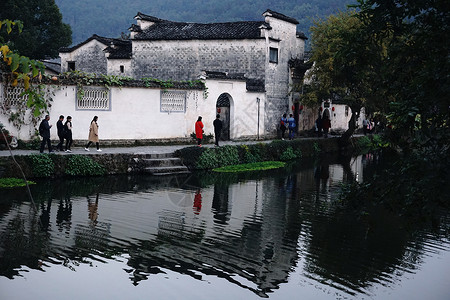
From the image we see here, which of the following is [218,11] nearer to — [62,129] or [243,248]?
[62,129]

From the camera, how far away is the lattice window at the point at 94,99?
74.7ft

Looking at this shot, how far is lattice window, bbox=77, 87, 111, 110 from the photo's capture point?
22766 mm

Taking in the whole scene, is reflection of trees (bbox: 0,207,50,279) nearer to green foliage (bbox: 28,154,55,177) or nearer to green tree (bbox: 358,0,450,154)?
green foliage (bbox: 28,154,55,177)

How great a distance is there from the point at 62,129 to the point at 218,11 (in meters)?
94.8

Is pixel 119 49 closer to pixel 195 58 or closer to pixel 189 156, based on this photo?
pixel 195 58

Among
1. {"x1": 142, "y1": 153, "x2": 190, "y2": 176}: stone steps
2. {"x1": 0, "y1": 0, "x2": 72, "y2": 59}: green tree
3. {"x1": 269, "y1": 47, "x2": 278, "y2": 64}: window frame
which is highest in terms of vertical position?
{"x1": 0, "y1": 0, "x2": 72, "y2": 59}: green tree

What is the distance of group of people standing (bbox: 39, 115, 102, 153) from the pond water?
3404 mm

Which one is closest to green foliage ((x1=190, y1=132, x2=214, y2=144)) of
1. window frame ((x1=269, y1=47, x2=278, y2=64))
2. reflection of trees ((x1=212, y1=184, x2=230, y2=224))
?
window frame ((x1=269, y1=47, x2=278, y2=64))

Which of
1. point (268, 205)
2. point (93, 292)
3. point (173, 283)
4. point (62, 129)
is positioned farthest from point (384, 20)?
point (62, 129)

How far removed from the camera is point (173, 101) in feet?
87.0

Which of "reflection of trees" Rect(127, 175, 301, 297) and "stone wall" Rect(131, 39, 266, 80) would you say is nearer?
"reflection of trees" Rect(127, 175, 301, 297)

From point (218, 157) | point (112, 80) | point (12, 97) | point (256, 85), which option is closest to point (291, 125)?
point (256, 85)

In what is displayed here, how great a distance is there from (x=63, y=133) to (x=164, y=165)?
389 cm

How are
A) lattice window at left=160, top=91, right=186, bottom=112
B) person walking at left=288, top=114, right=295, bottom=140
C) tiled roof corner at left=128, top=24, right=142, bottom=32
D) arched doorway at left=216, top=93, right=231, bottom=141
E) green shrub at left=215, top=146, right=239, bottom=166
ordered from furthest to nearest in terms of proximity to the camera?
tiled roof corner at left=128, top=24, right=142, bottom=32 → person walking at left=288, top=114, right=295, bottom=140 → arched doorway at left=216, top=93, right=231, bottom=141 → lattice window at left=160, top=91, right=186, bottom=112 → green shrub at left=215, top=146, right=239, bottom=166
